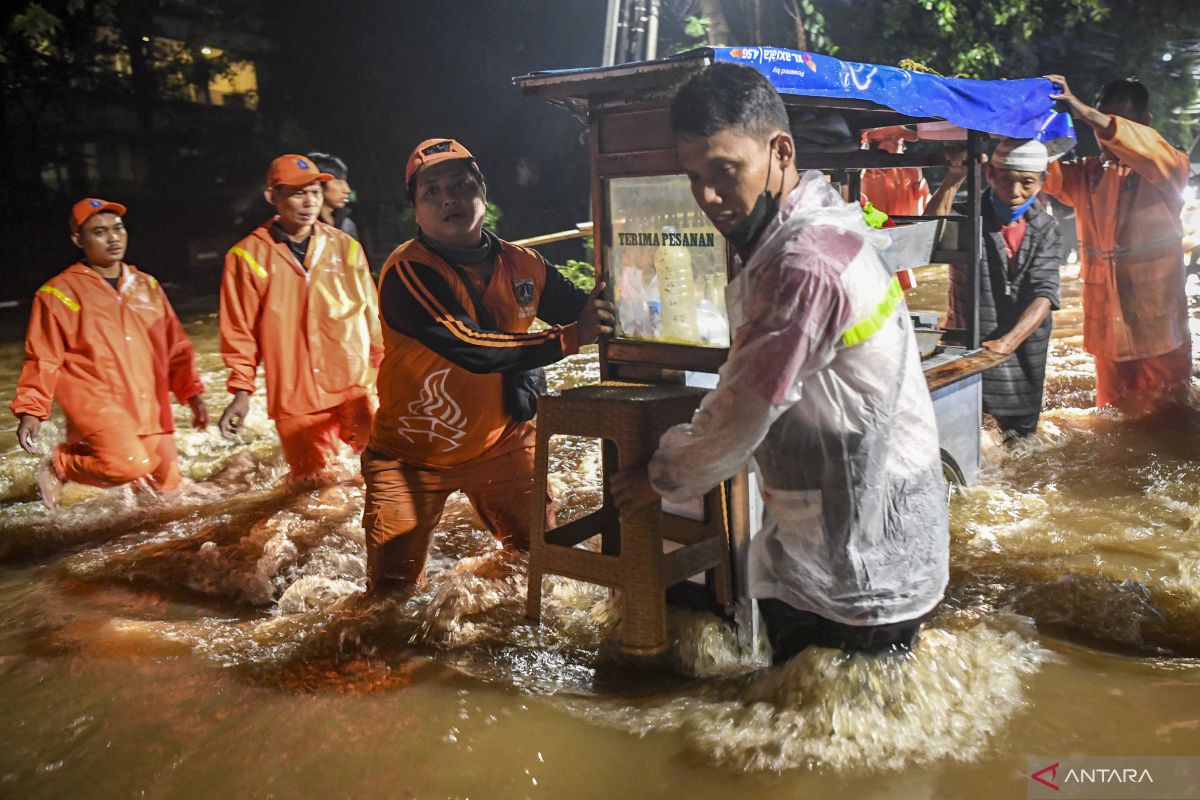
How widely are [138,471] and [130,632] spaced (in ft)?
6.71

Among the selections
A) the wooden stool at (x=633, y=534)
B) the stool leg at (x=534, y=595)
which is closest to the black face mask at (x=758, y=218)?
the wooden stool at (x=633, y=534)

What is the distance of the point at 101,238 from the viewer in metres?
6.18

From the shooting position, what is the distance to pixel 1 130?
57.2ft

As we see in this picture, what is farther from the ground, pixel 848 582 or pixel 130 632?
pixel 848 582

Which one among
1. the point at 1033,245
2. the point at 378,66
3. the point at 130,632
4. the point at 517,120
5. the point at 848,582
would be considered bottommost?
the point at 130,632

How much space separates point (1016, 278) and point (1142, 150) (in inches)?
47.6

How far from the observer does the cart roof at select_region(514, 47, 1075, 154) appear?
3226 millimetres

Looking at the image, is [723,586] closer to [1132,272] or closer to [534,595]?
[534,595]

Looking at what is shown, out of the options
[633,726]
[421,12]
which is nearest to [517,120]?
[421,12]

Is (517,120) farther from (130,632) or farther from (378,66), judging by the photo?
(130,632)

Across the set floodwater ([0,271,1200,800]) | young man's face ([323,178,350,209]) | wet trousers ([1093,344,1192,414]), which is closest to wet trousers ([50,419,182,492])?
floodwater ([0,271,1200,800])

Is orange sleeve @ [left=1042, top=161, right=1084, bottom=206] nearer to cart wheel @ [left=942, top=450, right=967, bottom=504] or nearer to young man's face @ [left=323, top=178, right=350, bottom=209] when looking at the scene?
cart wheel @ [left=942, top=450, right=967, bottom=504]

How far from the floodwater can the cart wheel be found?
0.10 metres

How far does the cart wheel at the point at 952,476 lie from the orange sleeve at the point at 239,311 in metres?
3.96
